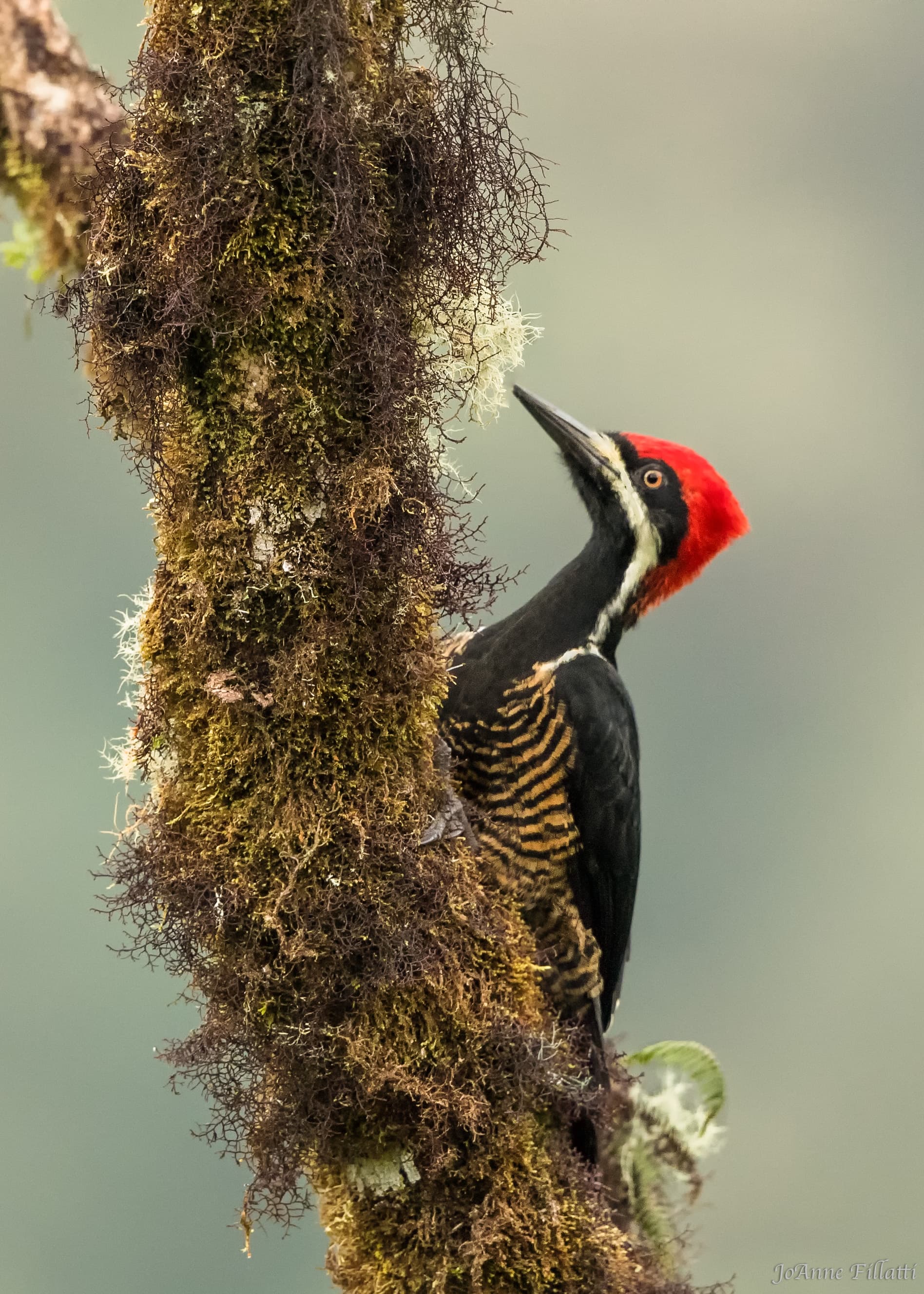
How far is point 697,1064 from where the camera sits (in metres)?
2.59

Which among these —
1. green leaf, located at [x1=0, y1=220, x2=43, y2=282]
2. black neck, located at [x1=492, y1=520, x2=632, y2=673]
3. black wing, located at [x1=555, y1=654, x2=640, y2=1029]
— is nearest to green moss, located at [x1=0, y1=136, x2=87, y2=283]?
green leaf, located at [x1=0, y1=220, x2=43, y2=282]

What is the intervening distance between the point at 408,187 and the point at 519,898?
142 centimetres

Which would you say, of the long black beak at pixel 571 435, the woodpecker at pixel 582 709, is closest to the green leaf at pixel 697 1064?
the woodpecker at pixel 582 709

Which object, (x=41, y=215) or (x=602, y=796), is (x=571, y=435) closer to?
(x=602, y=796)

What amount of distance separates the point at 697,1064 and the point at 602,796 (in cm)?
60

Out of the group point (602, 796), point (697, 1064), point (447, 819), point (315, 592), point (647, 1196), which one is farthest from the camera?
point (602, 796)

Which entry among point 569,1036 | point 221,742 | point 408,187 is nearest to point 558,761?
point 569,1036

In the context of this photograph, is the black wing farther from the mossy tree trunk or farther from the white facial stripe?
the mossy tree trunk

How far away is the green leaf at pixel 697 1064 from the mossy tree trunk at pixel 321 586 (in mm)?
638

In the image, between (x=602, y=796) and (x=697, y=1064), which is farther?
(x=602, y=796)

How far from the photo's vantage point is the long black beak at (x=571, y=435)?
2807mm

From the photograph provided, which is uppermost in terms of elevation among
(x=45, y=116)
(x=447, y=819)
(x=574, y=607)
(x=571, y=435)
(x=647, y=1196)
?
(x=45, y=116)

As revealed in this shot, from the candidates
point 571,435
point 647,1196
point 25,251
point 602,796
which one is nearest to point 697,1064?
point 647,1196

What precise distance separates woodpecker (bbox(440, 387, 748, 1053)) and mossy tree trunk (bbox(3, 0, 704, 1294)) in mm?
527
